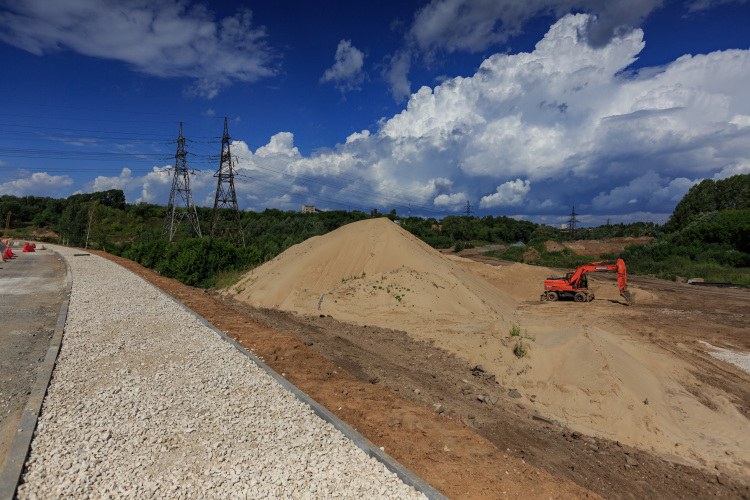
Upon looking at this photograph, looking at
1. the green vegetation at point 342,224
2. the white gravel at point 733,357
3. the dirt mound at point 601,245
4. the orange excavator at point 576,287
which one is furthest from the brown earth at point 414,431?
the dirt mound at point 601,245

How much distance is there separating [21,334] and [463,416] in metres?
10.9

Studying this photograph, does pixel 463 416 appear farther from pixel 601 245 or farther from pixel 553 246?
pixel 601 245

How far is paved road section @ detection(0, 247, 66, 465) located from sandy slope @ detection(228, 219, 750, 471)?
7.57 metres

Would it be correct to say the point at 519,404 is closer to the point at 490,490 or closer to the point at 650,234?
the point at 490,490

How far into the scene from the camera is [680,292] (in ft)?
74.9

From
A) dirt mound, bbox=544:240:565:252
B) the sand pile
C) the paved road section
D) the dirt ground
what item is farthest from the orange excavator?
dirt mound, bbox=544:240:565:252

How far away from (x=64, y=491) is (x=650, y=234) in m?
79.5

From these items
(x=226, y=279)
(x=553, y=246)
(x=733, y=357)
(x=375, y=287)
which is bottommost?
(x=733, y=357)

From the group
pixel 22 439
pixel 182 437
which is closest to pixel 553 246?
pixel 182 437

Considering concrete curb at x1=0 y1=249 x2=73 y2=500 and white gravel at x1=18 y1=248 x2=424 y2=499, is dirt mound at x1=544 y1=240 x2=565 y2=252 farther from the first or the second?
concrete curb at x1=0 y1=249 x2=73 y2=500

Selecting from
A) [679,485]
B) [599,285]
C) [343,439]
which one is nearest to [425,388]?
[343,439]

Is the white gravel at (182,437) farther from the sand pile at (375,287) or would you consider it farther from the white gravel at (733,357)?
the white gravel at (733,357)

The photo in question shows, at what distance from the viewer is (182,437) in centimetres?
464

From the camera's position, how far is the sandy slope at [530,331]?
24.9 ft
